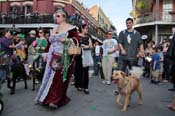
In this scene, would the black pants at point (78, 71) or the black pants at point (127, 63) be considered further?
the black pants at point (78, 71)

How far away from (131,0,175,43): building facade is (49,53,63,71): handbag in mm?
28224

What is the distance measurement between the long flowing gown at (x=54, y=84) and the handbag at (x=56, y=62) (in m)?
0.06

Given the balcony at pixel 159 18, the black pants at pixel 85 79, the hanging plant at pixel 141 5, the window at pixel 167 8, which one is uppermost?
the hanging plant at pixel 141 5

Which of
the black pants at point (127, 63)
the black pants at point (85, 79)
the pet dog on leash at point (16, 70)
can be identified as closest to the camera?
the black pants at point (127, 63)

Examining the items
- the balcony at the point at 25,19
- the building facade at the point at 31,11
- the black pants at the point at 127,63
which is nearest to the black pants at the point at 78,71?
the black pants at the point at 127,63

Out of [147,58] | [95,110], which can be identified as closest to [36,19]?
[147,58]

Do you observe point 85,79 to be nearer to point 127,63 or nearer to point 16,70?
point 127,63

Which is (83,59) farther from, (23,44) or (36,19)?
(36,19)

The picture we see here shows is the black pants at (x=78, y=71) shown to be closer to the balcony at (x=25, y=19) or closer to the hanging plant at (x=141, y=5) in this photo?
the balcony at (x=25, y=19)

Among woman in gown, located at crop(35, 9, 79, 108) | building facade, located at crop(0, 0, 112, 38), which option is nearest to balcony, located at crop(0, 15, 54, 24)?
building facade, located at crop(0, 0, 112, 38)

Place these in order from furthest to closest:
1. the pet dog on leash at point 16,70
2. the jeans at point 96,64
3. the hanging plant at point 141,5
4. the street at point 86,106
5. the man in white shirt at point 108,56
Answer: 1. the hanging plant at point 141,5
2. the jeans at point 96,64
3. the man in white shirt at point 108,56
4. the pet dog on leash at point 16,70
5. the street at point 86,106

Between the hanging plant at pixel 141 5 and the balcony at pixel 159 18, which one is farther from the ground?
the hanging plant at pixel 141 5

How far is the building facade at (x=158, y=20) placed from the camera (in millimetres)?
35500

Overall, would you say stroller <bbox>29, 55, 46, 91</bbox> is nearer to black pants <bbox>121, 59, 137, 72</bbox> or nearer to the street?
the street
